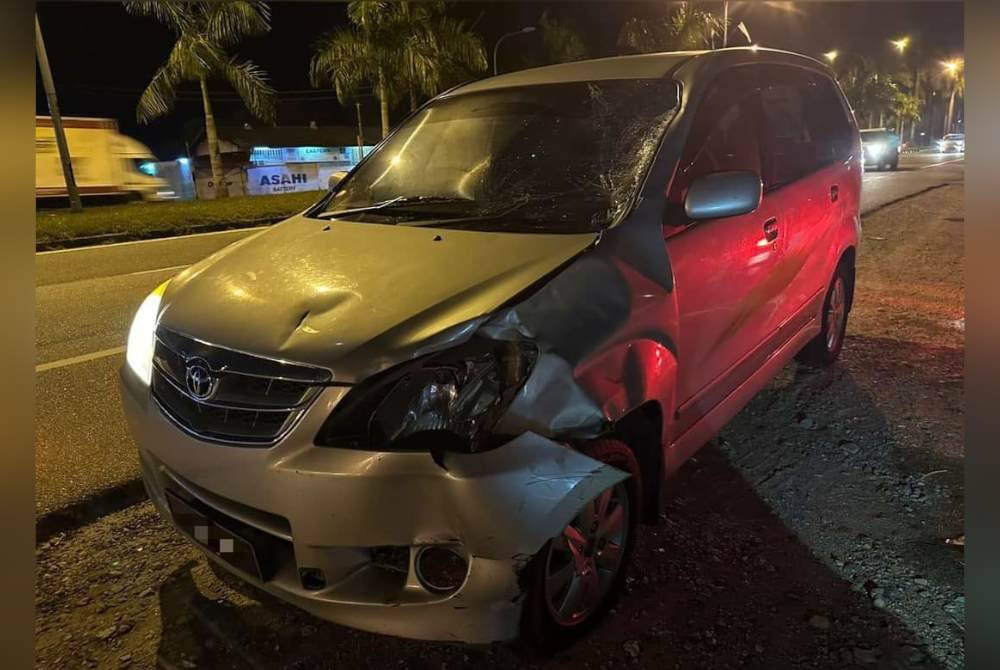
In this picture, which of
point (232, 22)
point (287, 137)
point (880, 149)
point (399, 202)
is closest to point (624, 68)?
point (399, 202)

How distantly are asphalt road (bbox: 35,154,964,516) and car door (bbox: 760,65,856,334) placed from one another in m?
0.64

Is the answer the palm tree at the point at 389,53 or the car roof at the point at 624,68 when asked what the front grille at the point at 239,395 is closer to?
the car roof at the point at 624,68

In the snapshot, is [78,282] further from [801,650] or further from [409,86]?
[409,86]

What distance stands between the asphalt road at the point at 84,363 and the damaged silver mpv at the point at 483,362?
1.04 meters

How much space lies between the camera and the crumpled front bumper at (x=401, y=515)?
1.81 meters

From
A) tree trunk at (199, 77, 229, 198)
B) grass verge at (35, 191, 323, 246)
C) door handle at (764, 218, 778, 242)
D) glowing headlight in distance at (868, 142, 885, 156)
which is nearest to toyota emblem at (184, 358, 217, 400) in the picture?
door handle at (764, 218, 778, 242)

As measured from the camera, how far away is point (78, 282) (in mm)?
8125

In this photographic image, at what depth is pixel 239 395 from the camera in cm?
200

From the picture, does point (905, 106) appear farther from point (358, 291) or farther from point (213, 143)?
point (358, 291)

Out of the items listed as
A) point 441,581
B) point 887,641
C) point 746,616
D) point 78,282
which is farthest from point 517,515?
point 78,282

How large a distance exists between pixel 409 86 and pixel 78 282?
14.2 metres

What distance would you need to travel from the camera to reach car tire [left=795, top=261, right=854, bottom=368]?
4.50 m

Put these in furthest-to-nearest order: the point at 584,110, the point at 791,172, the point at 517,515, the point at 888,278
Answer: the point at 888,278
the point at 791,172
the point at 584,110
the point at 517,515

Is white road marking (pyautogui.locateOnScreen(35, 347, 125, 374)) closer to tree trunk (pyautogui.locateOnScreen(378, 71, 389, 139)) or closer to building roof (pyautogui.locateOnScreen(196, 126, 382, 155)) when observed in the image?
tree trunk (pyautogui.locateOnScreen(378, 71, 389, 139))
